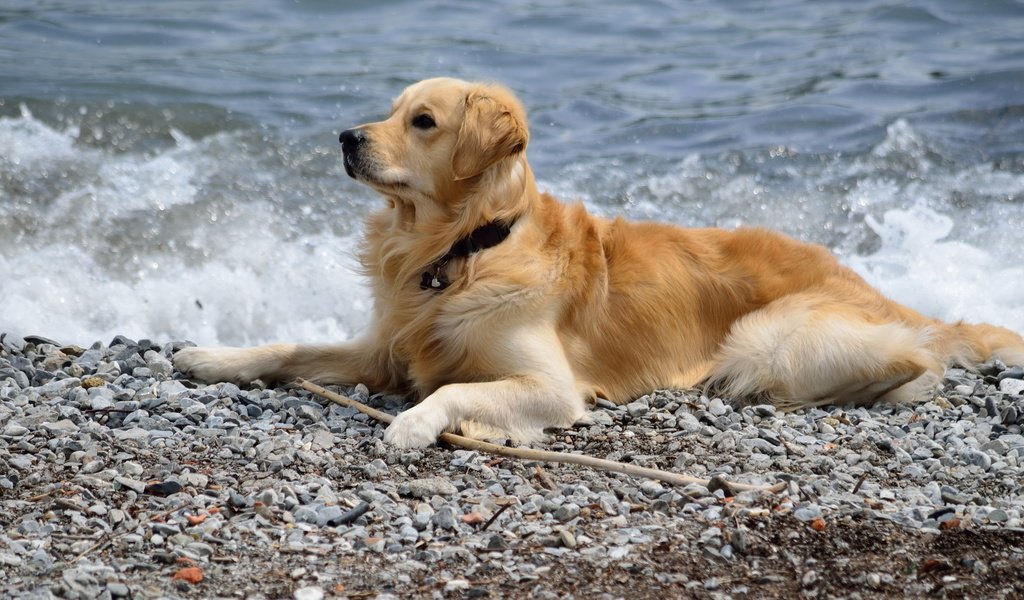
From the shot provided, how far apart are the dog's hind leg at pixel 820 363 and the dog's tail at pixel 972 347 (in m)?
0.29

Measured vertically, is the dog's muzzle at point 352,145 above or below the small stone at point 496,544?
above

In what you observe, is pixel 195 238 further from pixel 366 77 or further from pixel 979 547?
pixel 979 547

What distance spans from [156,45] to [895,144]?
6687 mm

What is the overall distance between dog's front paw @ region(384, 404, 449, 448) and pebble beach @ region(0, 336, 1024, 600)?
0.20 feet

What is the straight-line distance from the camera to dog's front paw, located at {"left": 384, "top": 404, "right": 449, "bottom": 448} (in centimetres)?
391

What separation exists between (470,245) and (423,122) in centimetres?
49

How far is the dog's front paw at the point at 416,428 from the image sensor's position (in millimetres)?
3914

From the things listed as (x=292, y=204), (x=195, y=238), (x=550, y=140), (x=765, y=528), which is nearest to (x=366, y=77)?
(x=550, y=140)

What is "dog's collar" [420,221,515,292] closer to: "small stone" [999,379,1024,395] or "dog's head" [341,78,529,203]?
"dog's head" [341,78,529,203]

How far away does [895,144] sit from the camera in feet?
31.1

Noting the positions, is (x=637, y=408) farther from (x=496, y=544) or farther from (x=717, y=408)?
(x=496, y=544)

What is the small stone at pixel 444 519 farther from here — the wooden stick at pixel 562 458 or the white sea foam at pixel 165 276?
the white sea foam at pixel 165 276

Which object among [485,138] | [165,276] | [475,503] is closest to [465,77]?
[165,276]

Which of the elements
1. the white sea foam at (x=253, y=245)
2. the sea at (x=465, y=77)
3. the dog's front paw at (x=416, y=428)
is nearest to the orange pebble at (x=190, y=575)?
the dog's front paw at (x=416, y=428)
